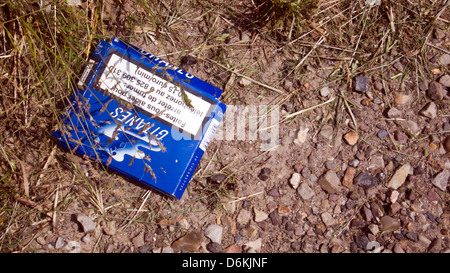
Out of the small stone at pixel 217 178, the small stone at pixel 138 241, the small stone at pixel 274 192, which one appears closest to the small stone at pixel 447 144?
the small stone at pixel 274 192

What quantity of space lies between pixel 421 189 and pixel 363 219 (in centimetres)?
43

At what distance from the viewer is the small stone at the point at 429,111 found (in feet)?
8.38

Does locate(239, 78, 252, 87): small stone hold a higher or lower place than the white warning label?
lower

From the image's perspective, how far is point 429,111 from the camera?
8.38 ft

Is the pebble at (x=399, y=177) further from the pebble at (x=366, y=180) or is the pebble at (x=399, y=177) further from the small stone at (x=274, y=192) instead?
the small stone at (x=274, y=192)

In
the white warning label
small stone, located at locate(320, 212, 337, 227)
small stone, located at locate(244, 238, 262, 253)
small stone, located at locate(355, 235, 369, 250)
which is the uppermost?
the white warning label

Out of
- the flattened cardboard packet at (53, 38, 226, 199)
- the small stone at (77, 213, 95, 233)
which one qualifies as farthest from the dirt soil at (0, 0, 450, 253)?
the flattened cardboard packet at (53, 38, 226, 199)

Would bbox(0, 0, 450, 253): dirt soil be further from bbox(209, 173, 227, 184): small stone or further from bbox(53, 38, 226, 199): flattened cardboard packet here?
bbox(53, 38, 226, 199): flattened cardboard packet

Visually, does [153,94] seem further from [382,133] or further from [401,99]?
[401,99]

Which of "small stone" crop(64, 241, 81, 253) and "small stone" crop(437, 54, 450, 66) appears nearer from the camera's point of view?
"small stone" crop(64, 241, 81, 253)

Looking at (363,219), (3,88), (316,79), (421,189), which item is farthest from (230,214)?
(3,88)

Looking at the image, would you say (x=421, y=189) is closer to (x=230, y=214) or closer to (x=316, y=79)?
(x=316, y=79)

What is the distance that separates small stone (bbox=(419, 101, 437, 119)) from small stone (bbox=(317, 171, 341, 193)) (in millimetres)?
736

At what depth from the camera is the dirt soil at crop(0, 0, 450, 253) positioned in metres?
2.47
